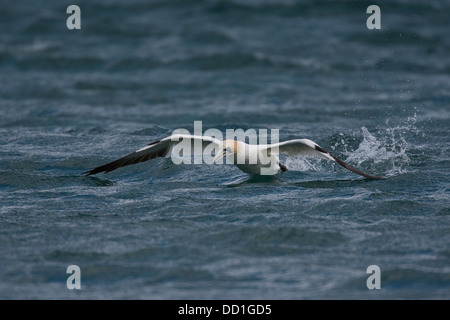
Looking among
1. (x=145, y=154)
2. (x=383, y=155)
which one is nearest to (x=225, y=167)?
(x=145, y=154)

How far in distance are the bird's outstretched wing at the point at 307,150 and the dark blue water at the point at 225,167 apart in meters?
0.37

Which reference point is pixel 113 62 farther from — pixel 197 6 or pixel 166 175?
pixel 166 175

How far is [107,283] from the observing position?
8.02 meters

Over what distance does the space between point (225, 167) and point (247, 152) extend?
159 centimetres

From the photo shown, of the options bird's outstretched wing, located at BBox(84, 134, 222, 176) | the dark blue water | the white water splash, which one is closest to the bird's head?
bird's outstretched wing, located at BBox(84, 134, 222, 176)

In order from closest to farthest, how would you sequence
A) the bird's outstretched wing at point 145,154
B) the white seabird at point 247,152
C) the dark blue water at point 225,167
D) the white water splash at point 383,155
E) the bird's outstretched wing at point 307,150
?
the dark blue water at point 225,167
the bird's outstretched wing at point 307,150
the white seabird at point 247,152
the bird's outstretched wing at point 145,154
the white water splash at point 383,155

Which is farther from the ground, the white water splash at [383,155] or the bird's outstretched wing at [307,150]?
the bird's outstretched wing at [307,150]

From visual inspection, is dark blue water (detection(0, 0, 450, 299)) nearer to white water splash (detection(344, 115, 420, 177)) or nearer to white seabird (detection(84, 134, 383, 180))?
white water splash (detection(344, 115, 420, 177))

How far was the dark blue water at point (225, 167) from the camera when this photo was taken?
8195mm

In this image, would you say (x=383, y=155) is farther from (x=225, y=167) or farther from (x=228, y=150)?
(x=228, y=150)

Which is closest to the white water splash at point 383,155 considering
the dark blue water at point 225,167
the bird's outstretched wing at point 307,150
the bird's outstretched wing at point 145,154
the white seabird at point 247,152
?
the dark blue water at point 225,167

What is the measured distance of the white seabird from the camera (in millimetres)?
10367

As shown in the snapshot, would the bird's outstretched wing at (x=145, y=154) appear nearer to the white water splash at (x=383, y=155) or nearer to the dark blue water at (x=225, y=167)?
the dark blue water at (x=225, y=167)

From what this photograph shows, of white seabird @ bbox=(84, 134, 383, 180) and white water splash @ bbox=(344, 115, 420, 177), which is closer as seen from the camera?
white seabird @ bbox=(84, 134, 383, 180)
